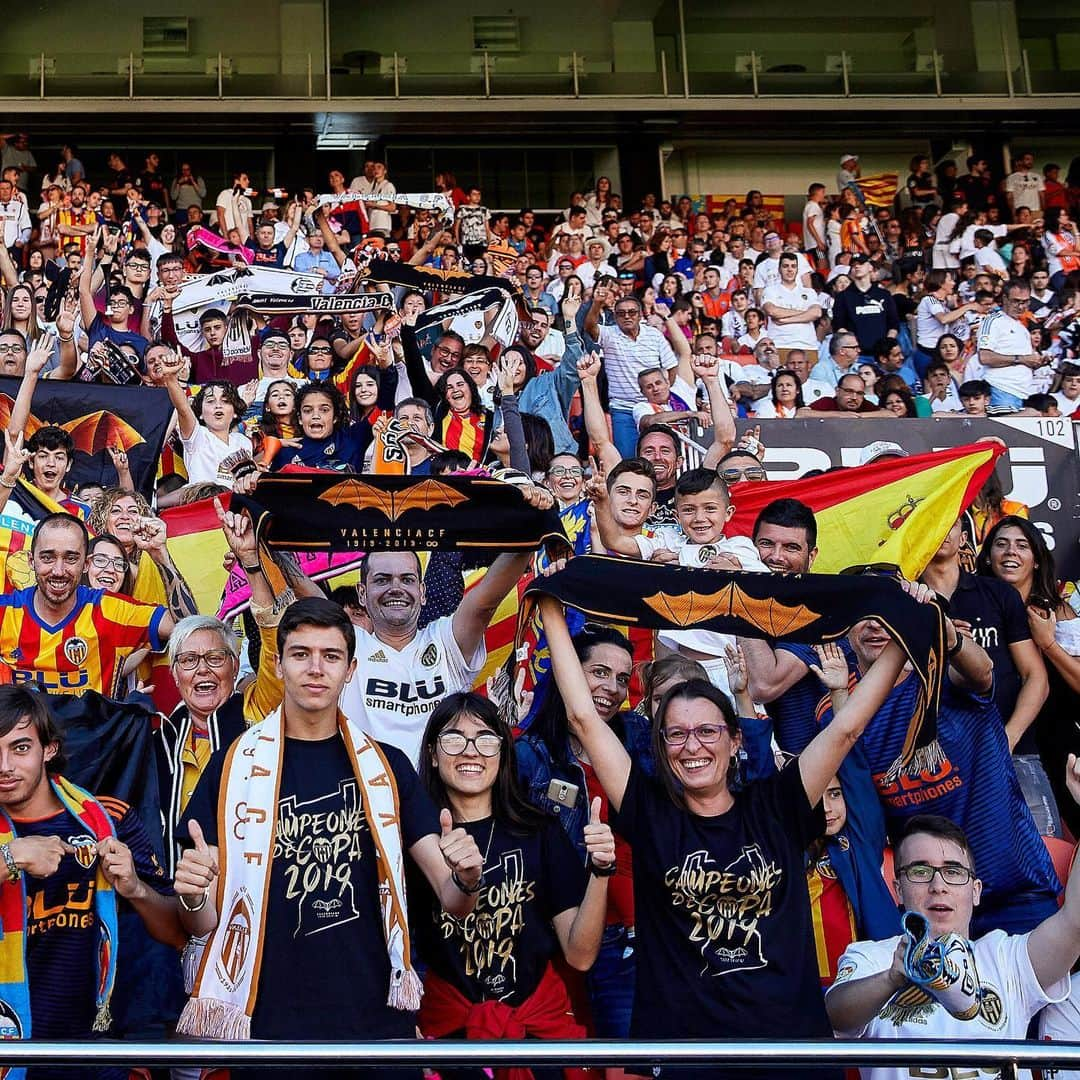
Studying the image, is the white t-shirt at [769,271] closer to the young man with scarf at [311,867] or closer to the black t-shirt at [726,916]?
the black t-shirt at [726,916]

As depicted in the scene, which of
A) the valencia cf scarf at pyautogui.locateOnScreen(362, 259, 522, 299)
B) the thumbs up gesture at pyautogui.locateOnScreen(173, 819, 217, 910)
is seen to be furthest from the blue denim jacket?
the valencia cf scarf at pyautogui.locateOnScreen(362, 259, 522, 299)

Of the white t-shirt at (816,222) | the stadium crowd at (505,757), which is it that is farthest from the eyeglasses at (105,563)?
the white t-shirt at (816,222)

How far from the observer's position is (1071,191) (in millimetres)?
21438

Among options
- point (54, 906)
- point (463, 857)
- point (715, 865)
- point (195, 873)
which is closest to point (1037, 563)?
point (715, 865)

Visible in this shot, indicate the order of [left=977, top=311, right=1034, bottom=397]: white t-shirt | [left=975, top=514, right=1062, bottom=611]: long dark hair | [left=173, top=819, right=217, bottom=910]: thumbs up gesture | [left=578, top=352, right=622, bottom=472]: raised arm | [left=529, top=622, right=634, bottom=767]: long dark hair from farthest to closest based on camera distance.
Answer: [left=977, top=311, right=1034, bottom=397]: white t-shirt, [left=578, top=352, right=622, bottom=472]: raised arm, [left=975, top=514, right=1062, bottom=611]: long dark hair, [left=529, top=622, right=634, bottom=767]: long dark hair, [left=173, top=819, right=217, bottom=910]: thumbs up gesture

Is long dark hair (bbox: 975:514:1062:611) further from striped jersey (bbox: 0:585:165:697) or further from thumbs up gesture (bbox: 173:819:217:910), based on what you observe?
thumbs up gesture (bbox: 173:819:217:910)

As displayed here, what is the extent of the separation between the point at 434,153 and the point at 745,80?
5.16 metres

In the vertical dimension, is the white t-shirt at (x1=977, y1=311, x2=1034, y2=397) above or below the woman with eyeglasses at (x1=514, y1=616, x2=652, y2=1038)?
above

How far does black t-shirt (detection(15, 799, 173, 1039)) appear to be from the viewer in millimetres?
3875

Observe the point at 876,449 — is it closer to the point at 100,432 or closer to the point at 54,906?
the point at 100,432

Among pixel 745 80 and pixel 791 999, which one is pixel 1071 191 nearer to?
pixel 745 80

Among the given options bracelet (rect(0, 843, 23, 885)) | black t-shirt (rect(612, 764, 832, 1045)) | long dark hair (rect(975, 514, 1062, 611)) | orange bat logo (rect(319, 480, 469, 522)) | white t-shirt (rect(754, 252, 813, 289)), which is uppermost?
white t-shirt (rect(754, 252, 813, 289))

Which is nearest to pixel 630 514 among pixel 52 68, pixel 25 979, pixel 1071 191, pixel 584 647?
pixel 584 647

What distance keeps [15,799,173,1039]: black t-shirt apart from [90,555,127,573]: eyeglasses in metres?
2.41
